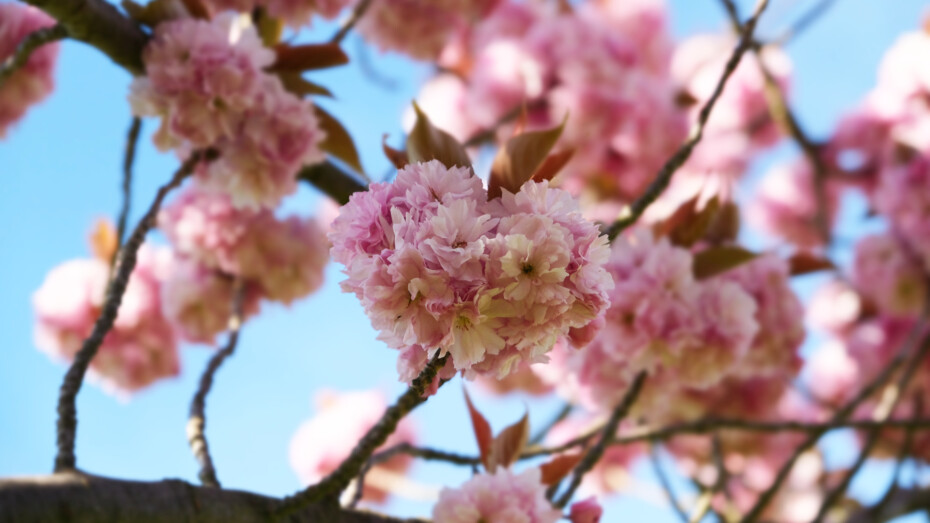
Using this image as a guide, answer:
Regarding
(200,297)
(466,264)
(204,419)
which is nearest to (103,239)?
(200,297)

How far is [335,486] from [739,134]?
3077 mm

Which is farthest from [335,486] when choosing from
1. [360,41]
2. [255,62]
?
[360,41]

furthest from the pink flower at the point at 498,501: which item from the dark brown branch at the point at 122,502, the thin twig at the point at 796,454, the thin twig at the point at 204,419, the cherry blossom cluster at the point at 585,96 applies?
the cherry blossom cluster at the point at 585,96

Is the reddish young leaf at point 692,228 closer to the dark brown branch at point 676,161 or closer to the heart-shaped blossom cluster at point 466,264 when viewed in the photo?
the dark brown branch at point 676,161

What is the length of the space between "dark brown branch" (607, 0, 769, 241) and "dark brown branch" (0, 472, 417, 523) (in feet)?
1.78

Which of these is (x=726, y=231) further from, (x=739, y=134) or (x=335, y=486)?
(x=739, y=134)

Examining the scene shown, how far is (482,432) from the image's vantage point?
112cm

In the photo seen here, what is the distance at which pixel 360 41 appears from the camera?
2.45 m

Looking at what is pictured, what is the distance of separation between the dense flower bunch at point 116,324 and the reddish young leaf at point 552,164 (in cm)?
178

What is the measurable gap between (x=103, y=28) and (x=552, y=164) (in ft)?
2.51

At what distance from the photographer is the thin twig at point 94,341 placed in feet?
2.67

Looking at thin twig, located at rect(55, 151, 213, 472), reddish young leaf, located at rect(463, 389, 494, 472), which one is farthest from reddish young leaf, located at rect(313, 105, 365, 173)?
reddish young leaf, located at rect(463, 389, 494, 472)

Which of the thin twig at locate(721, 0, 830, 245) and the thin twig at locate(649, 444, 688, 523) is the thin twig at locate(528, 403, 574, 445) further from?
the thin twig at locate(721, 0, 830, 245)

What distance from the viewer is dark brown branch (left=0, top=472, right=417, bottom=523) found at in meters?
0.66
